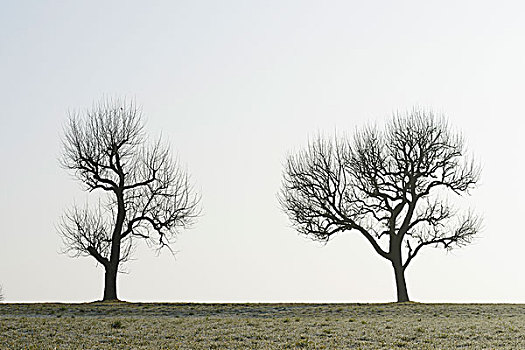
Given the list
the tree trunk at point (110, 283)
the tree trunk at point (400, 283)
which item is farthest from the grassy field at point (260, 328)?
the tree trunk at point (400, 283)

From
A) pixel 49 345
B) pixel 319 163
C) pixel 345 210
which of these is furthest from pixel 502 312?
pixel 49 345

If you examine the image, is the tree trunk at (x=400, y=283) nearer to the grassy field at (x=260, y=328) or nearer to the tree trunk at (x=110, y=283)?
the grassy field at (x=260, y=328)

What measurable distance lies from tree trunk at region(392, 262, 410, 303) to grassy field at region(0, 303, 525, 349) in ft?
27.4

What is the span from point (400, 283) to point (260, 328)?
19197 mm

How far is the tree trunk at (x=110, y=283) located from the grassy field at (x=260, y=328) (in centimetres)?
685

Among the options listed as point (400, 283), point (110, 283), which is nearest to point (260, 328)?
Result: point (110, 283)

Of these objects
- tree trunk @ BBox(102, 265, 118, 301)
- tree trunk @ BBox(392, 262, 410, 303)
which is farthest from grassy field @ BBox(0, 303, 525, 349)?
tree trunk @ BBox(392, 262, 410, 303)

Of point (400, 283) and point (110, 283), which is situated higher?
point (110, 283)

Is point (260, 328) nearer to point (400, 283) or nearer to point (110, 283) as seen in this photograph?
point (110, 283)

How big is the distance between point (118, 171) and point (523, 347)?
25907 mm

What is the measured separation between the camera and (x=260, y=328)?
2184cm

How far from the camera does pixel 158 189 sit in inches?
1555

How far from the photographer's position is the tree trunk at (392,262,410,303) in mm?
38938

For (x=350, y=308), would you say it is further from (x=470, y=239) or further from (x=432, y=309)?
(x=470, y=239)
